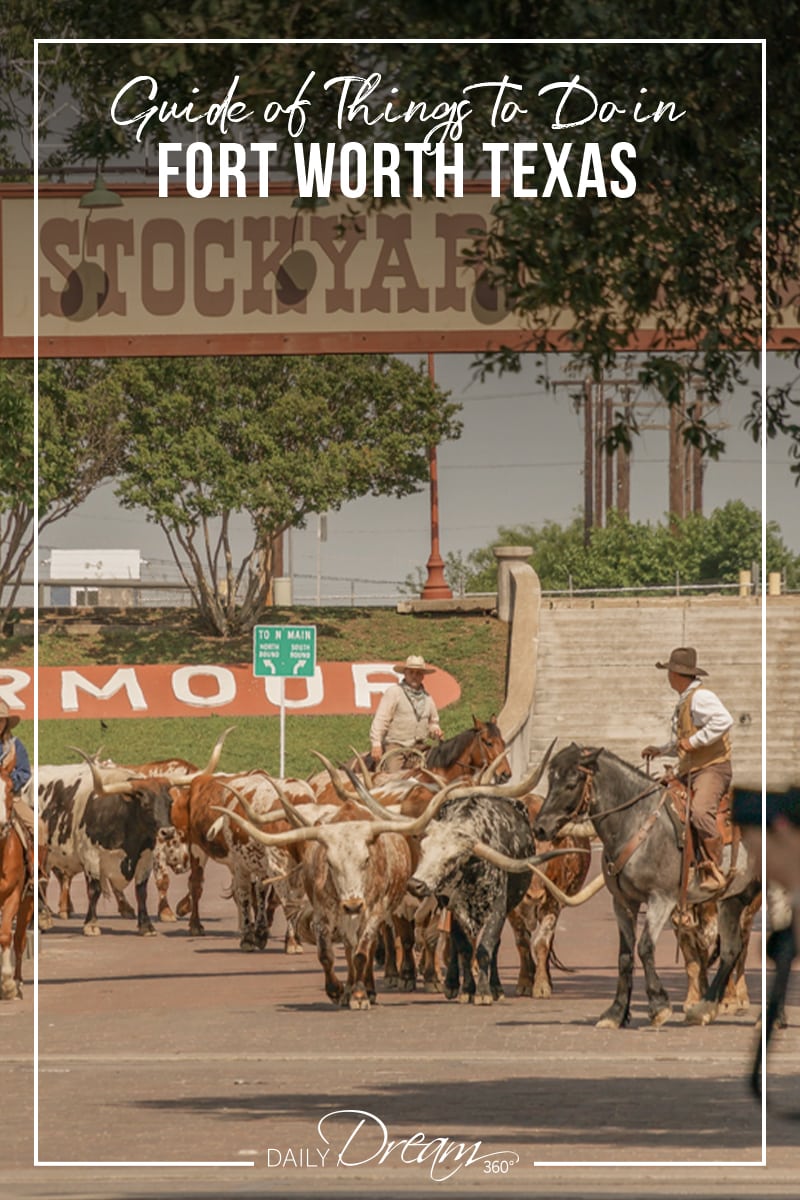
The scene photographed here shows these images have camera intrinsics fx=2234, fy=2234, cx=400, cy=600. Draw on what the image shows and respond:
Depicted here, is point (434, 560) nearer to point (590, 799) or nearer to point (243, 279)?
point (243, 279)

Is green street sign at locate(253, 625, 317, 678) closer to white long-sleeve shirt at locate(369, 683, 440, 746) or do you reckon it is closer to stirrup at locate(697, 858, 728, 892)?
white long-sleeve shirt at locate(369, 683, 440, 746)

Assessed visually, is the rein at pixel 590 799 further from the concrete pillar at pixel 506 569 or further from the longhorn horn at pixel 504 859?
the concrete pillar at pixel 506 569

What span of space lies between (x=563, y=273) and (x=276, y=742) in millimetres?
35228

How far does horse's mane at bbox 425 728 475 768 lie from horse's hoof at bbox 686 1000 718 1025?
394 cm

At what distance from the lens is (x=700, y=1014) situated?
48.9ft

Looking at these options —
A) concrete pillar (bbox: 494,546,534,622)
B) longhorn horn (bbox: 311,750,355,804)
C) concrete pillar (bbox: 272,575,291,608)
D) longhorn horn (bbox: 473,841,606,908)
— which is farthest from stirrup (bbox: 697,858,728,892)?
concrete pillar (bbox: 272,575,291,608)

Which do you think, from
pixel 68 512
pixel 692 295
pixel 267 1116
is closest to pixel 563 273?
pixel 692 295

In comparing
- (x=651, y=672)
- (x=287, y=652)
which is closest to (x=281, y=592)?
(x=651, y=672)

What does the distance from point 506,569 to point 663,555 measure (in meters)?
39.3

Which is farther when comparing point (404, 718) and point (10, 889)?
point (404, 718)

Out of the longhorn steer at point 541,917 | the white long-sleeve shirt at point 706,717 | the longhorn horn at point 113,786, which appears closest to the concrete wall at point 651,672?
the longhorn horn at point 113,786

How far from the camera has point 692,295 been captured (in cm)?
994

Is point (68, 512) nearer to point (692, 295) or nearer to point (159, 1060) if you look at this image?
point (159, 1060)

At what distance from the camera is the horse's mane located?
18359mm
